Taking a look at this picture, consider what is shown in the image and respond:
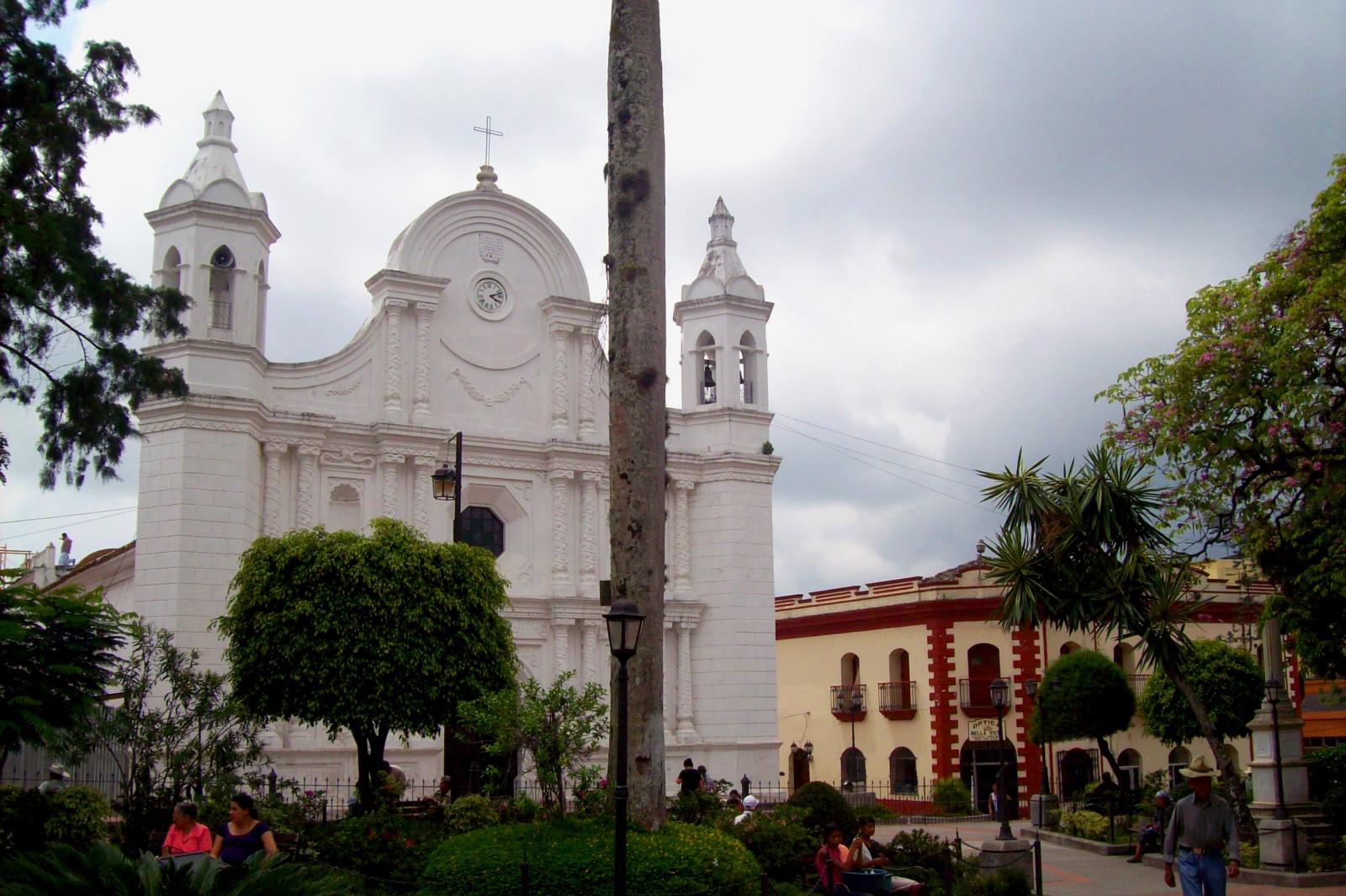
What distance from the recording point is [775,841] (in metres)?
14.8

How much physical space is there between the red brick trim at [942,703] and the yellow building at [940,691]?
0.10ft

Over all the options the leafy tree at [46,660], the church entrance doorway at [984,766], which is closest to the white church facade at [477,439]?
the church entrance doorway at [984,766]

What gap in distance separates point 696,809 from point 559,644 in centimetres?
1372

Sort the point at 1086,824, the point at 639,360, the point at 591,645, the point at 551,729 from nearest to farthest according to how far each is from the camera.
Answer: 1. the point at 639,360
2. the point at 551,729
3. the point at 1086,824
4. the point at 591,645

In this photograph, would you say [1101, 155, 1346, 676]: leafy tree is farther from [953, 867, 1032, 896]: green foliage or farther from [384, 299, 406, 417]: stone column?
[384, 299, 406, 417]: stone column

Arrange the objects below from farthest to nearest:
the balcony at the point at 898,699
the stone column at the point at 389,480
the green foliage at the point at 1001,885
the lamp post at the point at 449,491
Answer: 1. the balcony at the point at 898,699
2. the stone column at the point at 389,480
3. the lamp post at the point at 449,491
4. the green foliage at the point at 1001,885

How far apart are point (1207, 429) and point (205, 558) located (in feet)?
57.5

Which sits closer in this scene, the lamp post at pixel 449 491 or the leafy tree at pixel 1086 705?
the lamp post at pixel 449 491

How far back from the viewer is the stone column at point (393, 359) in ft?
94.1

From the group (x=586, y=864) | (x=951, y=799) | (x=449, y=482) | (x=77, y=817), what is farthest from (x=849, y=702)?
(x=586, y=864)

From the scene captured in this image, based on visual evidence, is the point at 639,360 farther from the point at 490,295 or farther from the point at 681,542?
the point at 681,542

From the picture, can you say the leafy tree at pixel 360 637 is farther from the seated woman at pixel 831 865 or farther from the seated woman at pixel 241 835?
the seated woman at pixel 831 865

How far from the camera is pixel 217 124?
92.9 ft

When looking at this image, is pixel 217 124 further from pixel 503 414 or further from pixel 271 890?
pixel 271 890
